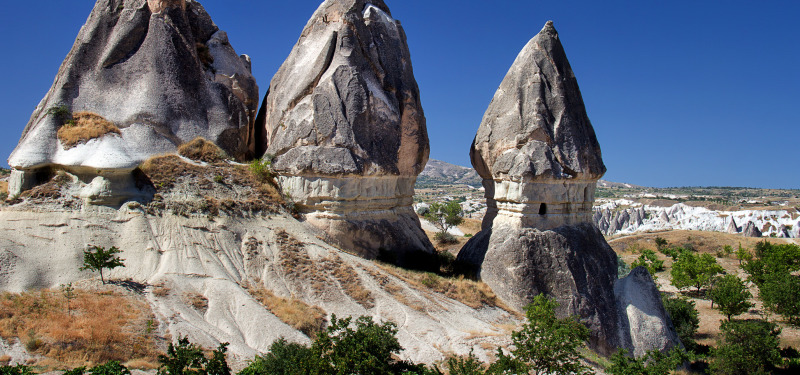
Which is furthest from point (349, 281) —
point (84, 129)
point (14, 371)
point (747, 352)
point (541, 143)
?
point (747, 352)

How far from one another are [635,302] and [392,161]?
869 centimetres

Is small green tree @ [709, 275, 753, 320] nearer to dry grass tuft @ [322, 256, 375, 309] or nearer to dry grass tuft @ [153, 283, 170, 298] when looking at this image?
dry grass tuft @ [322, 256, 375, 309]

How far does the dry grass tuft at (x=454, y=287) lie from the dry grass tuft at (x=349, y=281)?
1407 mm

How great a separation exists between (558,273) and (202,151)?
11.9 m

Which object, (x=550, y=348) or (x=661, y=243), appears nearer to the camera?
(x=550, y=348)

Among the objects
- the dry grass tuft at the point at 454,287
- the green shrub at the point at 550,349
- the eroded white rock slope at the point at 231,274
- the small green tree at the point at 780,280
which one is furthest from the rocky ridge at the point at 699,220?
the green shrub at the point at 550,349

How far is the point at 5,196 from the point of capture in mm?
13367

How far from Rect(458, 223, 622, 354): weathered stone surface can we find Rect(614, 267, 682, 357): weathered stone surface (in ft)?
0.88

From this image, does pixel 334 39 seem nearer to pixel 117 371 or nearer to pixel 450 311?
pixel 450 311

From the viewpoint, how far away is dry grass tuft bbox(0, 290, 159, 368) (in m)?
7.95

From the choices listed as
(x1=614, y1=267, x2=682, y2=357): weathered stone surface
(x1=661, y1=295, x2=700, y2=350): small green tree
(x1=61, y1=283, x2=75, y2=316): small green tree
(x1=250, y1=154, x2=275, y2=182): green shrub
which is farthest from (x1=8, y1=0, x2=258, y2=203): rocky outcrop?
(x1=661, y1=295, x2=700, y2=350): small green tree

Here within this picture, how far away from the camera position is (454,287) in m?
13.9

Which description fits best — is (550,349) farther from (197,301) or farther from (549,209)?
(197,301)

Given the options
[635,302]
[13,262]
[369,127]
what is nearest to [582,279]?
[635,302]
